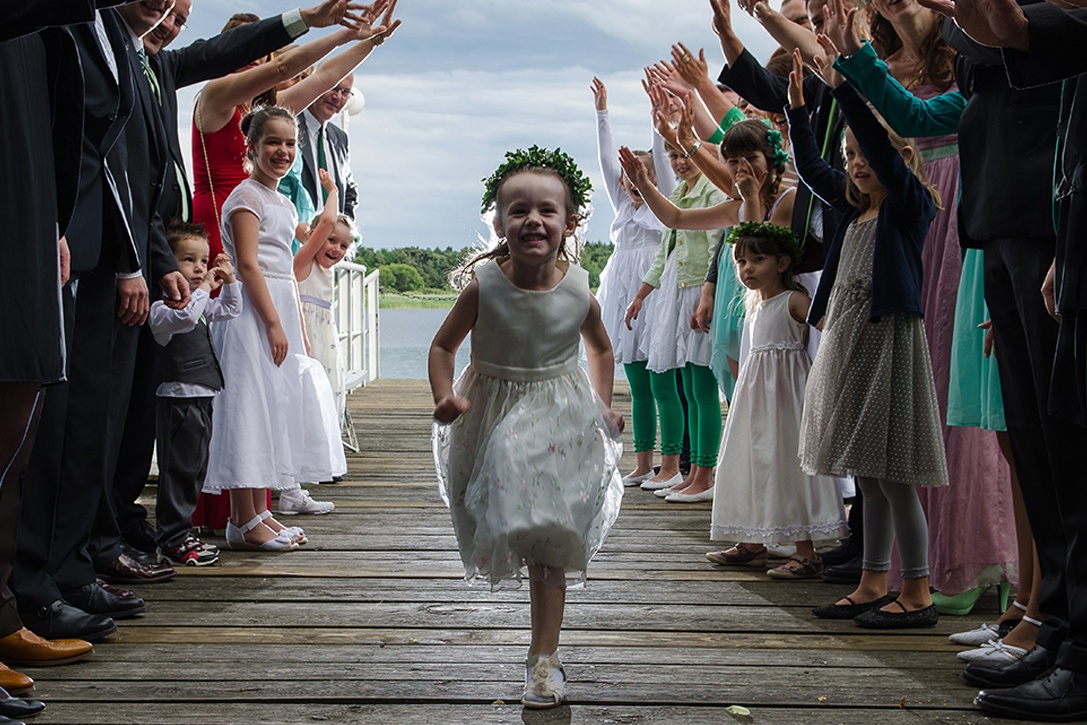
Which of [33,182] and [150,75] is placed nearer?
[33,182]

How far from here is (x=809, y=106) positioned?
3562 millimetres

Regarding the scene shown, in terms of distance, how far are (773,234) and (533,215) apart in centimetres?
131

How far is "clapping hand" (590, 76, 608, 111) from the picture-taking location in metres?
5.46

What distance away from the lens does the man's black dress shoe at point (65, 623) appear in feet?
7.80

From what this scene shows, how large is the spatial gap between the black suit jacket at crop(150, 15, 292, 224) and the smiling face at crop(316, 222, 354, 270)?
55.6 inches

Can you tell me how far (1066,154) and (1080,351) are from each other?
340 mm

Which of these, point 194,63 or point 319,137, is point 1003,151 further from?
point 319,137

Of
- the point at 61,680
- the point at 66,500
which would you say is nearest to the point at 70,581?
the point at 66,500

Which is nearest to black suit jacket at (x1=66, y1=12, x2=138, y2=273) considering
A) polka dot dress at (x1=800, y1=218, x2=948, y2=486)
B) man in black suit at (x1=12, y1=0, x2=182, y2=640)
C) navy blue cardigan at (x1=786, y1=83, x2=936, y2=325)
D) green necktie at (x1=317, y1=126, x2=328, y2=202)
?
man in black suit at (x1=12, y1=0, x2=182, y2=640)

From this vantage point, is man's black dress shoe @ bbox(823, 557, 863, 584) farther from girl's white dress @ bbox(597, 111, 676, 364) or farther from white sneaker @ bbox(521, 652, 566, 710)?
girl's white dress @ bbox(597, 111, 676, 364)

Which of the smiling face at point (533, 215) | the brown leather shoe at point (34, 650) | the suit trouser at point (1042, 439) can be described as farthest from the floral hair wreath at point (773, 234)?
the brown leather shoe at point (34, 650)

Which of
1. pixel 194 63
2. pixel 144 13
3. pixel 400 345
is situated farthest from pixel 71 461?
pixel 400 345

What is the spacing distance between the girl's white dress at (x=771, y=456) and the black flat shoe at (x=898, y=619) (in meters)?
0.56

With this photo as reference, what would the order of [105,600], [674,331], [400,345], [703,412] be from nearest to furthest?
[105,600]
[703,412]
[674,331]
[400,345]
